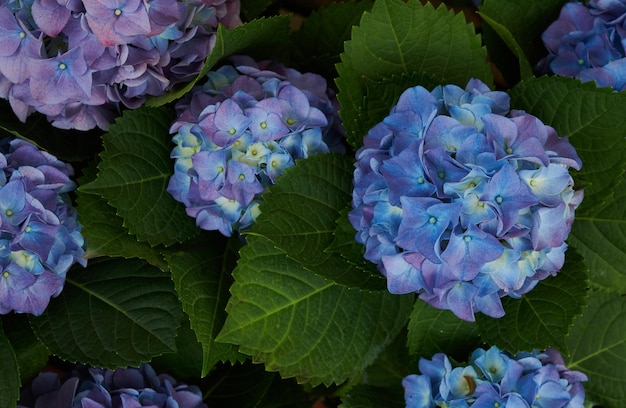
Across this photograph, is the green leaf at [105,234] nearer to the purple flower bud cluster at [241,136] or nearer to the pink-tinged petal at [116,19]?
the purple flower bud cluster at [241,136]

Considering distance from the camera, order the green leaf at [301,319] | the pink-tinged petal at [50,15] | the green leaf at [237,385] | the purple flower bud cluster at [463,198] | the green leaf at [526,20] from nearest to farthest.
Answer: the purple flower bud cluster at [463,198]
the pink-tinged petal at [50,15]
the green leaf at [301,319]
the green leaf at [526,20]
the green leaf at [237,385]

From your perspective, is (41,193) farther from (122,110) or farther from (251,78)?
(251,78)

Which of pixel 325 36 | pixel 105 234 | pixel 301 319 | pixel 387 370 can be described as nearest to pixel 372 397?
pixel 387 370

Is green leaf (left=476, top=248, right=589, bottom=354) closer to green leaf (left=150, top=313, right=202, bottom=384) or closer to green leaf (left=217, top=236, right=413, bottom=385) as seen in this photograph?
green leaf (left=217, top=236, right=413, bottom=385)

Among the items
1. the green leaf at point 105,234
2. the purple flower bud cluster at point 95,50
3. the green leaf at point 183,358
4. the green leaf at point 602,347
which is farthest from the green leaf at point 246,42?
the green leaf at point 602,347

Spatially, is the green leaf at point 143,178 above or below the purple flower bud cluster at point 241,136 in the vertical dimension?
below

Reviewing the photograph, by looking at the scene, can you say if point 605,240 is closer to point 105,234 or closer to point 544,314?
point 544,314
